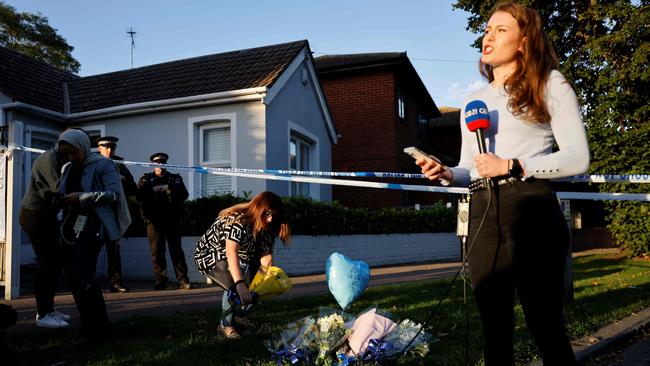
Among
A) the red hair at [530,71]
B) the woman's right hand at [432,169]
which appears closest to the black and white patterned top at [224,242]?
the woman's right hand at [432,169]

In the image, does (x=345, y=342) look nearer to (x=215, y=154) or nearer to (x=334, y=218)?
(x=334, y=218)

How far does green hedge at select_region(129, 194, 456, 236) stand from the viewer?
9.27 meters

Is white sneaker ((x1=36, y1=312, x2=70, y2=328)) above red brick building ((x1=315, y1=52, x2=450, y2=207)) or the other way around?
the other way around

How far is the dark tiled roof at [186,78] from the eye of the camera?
1242 centimetres

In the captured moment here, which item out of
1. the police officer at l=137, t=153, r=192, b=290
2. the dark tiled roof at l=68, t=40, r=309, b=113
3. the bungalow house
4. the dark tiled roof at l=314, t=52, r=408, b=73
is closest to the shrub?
the police officer at l=137, t=153, r=192, b=290

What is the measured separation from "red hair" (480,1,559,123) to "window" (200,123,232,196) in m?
10.2

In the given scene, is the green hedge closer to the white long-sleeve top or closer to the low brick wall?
the low brick wall

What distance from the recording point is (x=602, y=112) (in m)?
13.8

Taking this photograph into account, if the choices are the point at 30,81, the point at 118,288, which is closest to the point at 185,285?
the point at 118,288

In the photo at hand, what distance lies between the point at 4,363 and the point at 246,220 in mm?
2033

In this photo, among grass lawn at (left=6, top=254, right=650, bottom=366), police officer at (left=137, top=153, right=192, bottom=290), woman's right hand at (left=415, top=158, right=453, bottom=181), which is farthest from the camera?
police officer at (left=137, top=153, right=192, bottom=290)

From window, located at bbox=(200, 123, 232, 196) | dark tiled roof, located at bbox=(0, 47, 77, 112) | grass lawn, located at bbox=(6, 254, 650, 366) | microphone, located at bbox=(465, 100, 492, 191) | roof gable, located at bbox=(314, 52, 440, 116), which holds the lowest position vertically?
grass lawn, located at bbox=(6, 254, 650, 366)

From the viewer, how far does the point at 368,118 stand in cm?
1873

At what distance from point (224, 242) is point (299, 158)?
9.86 metres
